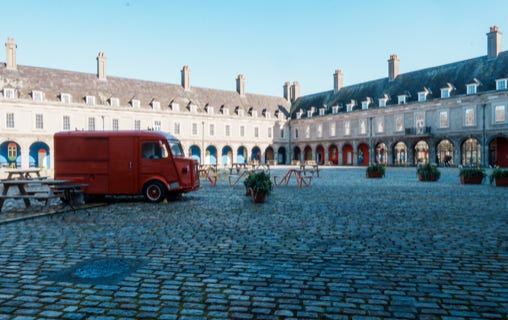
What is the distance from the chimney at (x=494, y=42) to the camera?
120ft

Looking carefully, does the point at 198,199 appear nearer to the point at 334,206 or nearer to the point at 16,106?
the point at 334,206

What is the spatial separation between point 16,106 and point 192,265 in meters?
41.7

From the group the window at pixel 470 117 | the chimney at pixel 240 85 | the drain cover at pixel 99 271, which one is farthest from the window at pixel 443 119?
the drain cover at pixel 99 271


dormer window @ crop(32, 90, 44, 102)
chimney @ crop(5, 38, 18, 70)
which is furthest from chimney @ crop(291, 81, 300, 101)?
chimney @ crop(5, 38, 18, 70)

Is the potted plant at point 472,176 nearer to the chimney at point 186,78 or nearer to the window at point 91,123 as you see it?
the window at point 91,123

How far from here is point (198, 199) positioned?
12281 mm

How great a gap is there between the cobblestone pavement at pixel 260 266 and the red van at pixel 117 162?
9.76 feet

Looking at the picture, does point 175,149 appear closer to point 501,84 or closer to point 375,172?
point 375,172

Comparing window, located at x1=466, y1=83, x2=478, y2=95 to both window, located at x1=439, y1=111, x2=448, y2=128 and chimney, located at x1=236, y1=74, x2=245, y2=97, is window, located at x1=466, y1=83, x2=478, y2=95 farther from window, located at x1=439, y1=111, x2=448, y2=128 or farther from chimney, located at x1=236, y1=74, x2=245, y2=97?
chimney, located at x1=236, y1=74, x2=245, y2=97

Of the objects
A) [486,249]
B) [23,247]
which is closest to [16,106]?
[23,247]

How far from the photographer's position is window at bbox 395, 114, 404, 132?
4345 cm

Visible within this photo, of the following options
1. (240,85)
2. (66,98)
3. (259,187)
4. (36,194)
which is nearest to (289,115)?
(240,85)

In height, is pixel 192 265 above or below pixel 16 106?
below

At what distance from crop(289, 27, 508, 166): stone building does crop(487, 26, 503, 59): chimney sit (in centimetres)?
9
